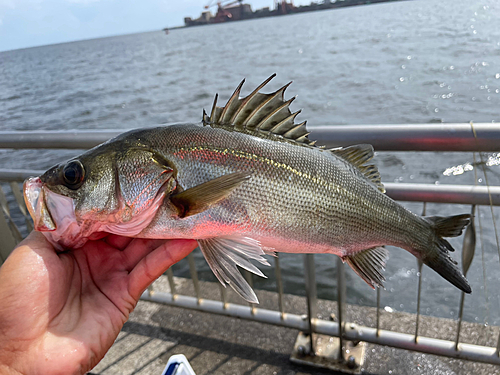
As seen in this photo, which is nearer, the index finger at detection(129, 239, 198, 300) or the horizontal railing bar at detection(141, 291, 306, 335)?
the index finger at detection(129, 239, 198, 300)

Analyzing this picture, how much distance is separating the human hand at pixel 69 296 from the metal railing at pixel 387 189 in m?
1.01

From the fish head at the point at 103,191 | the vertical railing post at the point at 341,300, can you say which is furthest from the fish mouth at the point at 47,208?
the vertical railing post at the point at 341,300

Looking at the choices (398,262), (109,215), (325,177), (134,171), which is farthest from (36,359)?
(398,262)

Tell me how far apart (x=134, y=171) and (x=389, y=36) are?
30037mm

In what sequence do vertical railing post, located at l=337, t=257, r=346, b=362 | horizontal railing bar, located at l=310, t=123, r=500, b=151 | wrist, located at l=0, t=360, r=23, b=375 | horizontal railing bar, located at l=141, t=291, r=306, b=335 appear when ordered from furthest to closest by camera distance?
horizontal railing bar, located at l=141, t=291, r=306, b=335 → vertical railing post, located at l=337, t=257, r=346, b=362 → horizontal railing bar, located at l=310, t=123, r=500, b=151 → wrist, located at l=0, t=360, r=23, b=375

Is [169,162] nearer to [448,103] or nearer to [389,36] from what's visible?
[448,103]

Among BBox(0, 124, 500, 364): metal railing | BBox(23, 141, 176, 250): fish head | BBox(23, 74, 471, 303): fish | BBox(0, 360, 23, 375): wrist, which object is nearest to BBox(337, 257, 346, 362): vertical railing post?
BBox(0, 124, 500, 364): metal railing

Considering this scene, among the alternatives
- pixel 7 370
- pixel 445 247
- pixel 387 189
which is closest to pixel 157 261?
pixel 7 370

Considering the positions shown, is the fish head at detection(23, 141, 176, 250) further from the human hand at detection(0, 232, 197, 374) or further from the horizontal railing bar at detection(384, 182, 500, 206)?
the horizontal railing bar at detection(384, 182, 500, 206)

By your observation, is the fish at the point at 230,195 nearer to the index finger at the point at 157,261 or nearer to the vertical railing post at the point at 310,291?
the index finger at the point at 157,261

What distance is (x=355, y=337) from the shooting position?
106 inches

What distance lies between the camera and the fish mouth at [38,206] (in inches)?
54.6

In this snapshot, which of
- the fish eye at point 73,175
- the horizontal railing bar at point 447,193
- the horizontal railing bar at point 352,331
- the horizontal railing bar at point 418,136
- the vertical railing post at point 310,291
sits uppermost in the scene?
the fish eye at point 73,175

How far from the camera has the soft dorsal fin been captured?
1.53 m
